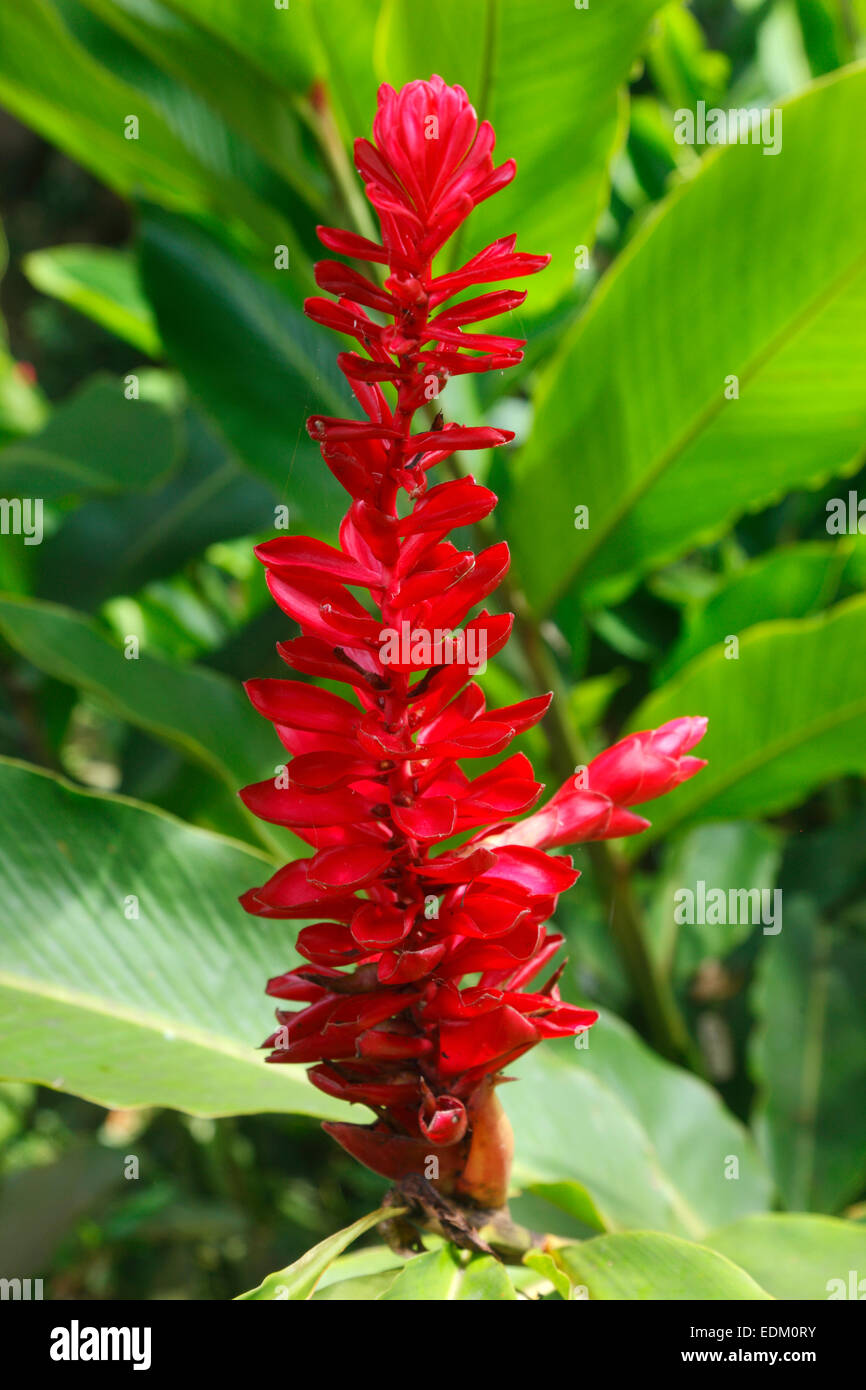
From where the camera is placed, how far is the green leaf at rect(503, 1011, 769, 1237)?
2.12 ft

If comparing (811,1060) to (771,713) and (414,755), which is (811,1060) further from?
(414,755)

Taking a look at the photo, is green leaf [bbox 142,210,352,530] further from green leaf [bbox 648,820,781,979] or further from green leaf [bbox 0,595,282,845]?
green leaf [bbox 648,820,781,979]

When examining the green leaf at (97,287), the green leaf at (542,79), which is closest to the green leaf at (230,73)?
the green leaf at (542,79)

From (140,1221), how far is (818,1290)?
1.04 meters

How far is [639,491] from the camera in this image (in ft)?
2.65

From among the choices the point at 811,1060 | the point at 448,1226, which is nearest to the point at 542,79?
the point at 448,1226

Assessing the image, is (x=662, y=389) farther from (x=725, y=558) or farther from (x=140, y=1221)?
(x=140, y=1221)

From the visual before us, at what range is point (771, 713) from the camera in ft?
2.85

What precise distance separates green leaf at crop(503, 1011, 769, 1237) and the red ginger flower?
16 centimetres

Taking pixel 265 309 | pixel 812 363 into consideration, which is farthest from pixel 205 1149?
pixel 812 363

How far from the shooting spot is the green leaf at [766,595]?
100 centimetres

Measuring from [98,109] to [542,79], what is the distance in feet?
1.45

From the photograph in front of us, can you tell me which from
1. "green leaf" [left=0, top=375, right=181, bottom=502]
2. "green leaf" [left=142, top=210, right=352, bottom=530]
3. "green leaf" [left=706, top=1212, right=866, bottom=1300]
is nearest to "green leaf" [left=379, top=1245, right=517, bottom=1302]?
"green leaf" [left=706, top=1212, right=866, bottom=1300]
